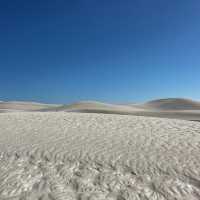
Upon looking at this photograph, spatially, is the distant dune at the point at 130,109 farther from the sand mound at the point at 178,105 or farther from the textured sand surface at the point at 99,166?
the textured sand surface at the point at 99,166

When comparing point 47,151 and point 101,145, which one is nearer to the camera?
point 47,151

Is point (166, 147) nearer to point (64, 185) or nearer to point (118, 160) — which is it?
point (118, 160)

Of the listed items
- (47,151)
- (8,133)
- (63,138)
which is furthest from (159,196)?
(8,133)

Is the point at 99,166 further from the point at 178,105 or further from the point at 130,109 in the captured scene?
the point at 178,105

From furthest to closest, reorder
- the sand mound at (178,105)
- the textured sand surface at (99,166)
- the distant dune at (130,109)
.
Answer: the sand mound at (178,105) < the distant dune at (130,109) < the textured sand surface at (99,166)

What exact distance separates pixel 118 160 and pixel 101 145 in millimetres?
1224

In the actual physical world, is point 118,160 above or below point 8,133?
below

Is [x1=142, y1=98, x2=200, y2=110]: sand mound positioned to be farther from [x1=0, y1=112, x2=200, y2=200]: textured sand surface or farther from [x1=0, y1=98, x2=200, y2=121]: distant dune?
[x1=0, y1=112, x2=200, y2=200]: textured sand surface

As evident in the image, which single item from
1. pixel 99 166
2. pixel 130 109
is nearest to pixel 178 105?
pixel 130 109

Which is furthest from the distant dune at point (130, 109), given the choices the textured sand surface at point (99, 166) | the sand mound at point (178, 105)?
the textured sand surface at point (99, 166)

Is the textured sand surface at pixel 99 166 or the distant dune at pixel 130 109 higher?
the distant dune at pixel 130 109

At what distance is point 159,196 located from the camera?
3979 mm

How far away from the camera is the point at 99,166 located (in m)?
5.08

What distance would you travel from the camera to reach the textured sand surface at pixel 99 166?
409cm
